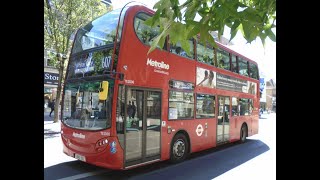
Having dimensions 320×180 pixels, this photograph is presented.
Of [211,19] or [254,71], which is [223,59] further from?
[211,19]

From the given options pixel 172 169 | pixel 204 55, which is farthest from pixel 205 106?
pixel 172 169

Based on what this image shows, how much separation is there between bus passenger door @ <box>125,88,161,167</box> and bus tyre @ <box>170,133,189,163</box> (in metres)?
0.76

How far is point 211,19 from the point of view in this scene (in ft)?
7.48

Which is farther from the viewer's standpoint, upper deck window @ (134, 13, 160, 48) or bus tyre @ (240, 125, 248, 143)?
Answer: bus tyre @ (240, 125, 248, 143)

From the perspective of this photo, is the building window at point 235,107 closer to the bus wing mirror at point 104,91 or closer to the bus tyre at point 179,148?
the bus tyre at point 179,148

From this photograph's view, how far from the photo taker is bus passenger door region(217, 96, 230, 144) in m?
10.5

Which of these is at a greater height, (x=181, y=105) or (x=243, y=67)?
(x=243, y=67)

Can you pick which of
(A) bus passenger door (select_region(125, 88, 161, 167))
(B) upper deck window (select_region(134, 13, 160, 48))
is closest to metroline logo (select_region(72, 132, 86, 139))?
(A) bus passenger door (select_region(125, 88, 161, 167))

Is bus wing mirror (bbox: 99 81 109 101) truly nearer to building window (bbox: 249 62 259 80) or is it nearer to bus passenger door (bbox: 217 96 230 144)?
bus passenger door (bbox: 217 96 230 144)

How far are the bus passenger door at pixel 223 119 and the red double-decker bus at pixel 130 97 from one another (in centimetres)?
106

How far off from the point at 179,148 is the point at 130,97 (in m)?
2.50
